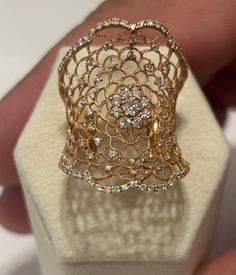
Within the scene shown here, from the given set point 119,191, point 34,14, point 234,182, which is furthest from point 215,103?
point 119,191

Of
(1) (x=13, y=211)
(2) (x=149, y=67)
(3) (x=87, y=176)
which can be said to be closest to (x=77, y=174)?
(3) (x=87, y=176)

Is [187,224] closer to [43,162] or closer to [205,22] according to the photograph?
[43,162]

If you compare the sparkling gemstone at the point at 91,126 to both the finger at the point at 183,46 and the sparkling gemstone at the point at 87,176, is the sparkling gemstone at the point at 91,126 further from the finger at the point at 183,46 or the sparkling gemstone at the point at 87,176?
the finger at the point at 183,46

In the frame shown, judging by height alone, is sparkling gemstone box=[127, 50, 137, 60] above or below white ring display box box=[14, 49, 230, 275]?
above

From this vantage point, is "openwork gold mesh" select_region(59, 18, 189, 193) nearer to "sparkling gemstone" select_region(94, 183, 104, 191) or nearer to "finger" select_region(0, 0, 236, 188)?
"sparkling gemstone" select_region(94, 183, 104, 191)

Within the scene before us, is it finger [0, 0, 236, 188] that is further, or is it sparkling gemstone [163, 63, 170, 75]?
finger [0, 0, 236, 188]

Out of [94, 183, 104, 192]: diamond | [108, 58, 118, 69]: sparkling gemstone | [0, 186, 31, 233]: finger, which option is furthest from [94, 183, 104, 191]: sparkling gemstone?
[0, 186, 31, 233]: finger

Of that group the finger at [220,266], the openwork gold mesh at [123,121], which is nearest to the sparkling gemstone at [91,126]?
the openwork gold mesh at [123,121]
